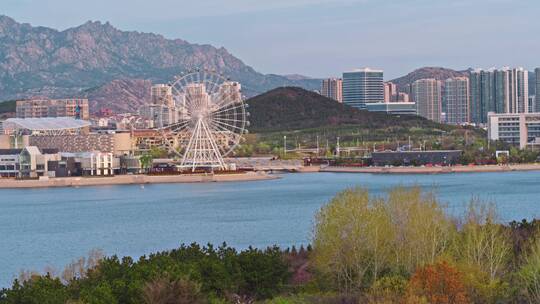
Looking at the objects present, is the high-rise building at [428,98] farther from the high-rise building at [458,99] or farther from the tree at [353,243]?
the tree at [353,243]

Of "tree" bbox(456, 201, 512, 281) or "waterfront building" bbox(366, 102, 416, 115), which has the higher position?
"waterfront building" bbox(366, 102, 416, 115)

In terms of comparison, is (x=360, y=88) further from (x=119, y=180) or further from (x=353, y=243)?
(x=353, y=243)

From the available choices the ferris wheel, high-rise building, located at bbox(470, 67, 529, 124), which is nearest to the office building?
high-rise building, located at bbox(470, 67, 529, 124)

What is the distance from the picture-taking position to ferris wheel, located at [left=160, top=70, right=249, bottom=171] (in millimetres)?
52312

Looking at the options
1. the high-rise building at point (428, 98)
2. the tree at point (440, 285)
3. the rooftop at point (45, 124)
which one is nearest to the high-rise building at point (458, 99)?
the high-rise building at point (428, 98)

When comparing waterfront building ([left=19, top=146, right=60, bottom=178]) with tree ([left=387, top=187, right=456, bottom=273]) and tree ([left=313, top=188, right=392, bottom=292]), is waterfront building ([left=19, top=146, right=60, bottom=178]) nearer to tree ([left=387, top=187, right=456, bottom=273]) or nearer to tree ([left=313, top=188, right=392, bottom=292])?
tree ([left=387, top=187, right=456, bottom=273])

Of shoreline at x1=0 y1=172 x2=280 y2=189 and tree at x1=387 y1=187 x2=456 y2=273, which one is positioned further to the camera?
shoreline at x1=0 y1=172 x2=280 y2=189

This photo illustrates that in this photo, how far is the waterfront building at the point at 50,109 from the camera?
106 m

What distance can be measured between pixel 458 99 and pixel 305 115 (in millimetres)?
45166

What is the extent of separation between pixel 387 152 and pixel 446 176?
9503mm

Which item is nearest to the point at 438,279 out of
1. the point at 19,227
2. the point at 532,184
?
the point at 19,227

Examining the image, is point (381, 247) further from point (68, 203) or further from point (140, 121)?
point (140, 121)

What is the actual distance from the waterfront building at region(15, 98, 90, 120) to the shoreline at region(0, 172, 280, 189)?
145ft

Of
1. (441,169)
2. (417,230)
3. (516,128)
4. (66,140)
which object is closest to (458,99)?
(516,128)
